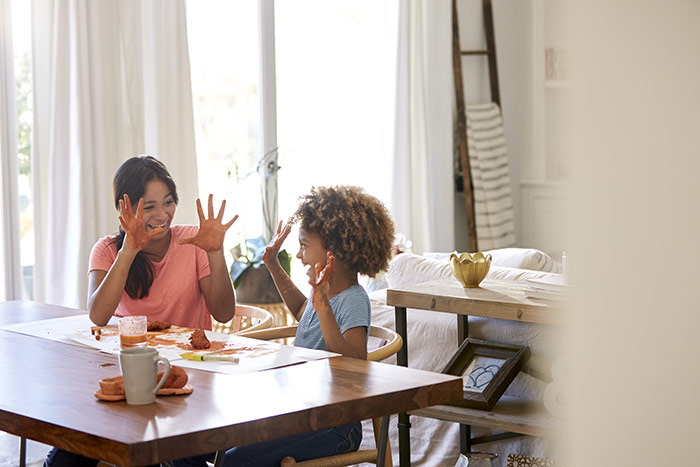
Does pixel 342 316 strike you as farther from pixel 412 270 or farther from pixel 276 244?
pixel 412 270

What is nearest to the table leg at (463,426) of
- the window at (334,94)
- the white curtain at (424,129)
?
the window at (334,94)

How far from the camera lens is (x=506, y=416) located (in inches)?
89.2

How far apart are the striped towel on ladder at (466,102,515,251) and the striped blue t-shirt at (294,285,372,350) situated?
3.49 metres

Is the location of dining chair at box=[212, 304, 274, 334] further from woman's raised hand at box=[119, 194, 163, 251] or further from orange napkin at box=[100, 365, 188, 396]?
orange napkin at box=[100, 365, 188, 396]

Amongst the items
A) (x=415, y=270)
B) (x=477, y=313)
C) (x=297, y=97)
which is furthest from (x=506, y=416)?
(x=297, y=97)

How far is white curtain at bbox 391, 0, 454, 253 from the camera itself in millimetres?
4988

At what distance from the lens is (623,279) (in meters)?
0.34

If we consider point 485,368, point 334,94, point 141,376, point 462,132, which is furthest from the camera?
point 462,132

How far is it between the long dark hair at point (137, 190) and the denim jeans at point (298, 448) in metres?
0.73

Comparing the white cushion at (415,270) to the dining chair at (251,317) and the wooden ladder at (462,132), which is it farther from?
the wooden ladder at (462,132)

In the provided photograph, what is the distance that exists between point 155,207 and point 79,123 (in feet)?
4.33

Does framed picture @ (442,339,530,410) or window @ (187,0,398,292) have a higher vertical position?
window @ (187,0,398,292)

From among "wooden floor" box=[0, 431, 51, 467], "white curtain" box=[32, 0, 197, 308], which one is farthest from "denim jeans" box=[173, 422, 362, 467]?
"white curtain" box=[32, 0, 197, 308]

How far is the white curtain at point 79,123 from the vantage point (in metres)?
3.33
